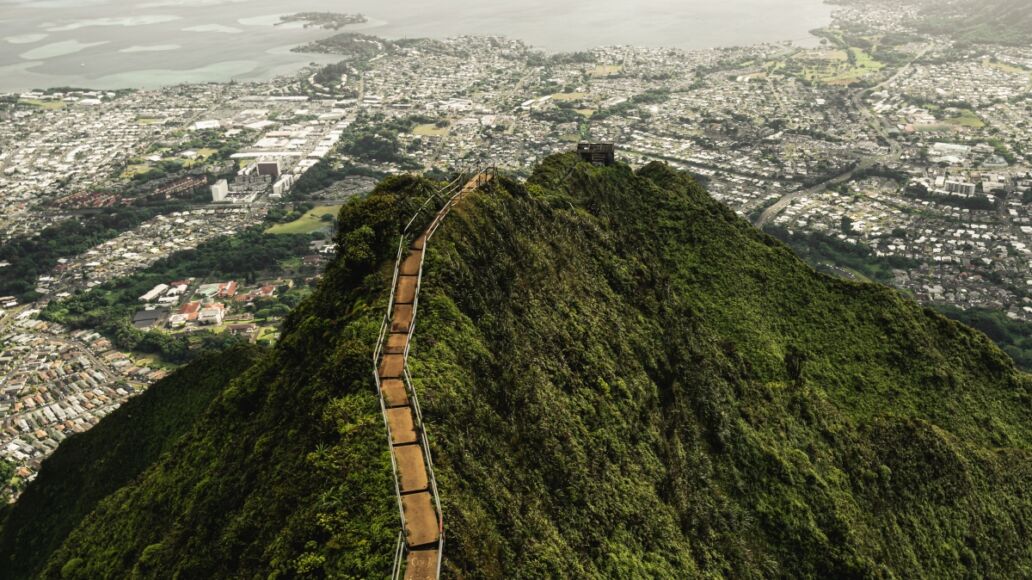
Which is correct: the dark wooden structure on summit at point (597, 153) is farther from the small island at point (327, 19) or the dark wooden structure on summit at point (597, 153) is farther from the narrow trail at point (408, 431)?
the small island at point (327, 19)

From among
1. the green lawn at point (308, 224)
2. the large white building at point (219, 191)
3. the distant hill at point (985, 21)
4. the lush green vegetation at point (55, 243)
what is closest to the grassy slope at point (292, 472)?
the lush green vegetation at point (55, 243)

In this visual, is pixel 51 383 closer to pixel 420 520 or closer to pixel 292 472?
pixel 292 472

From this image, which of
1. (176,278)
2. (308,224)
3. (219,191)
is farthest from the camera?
(219,191)

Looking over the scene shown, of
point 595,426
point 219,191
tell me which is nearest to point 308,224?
point 219,191

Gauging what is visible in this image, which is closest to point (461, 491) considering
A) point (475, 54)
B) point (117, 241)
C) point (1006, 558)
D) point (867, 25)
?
point (1006, 558)

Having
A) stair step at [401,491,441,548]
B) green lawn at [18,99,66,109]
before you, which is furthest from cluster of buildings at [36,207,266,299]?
stair step at [401,491,441,548]
